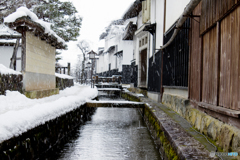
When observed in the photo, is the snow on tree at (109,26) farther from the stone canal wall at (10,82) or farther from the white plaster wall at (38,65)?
the stone canal wall at (10,82)

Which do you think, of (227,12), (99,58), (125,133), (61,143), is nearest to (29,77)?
(61,143)

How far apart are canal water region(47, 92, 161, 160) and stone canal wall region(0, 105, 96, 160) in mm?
359

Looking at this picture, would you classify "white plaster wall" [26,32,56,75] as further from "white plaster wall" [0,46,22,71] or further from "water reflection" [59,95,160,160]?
"white plaster wall" [0,46,22,71]

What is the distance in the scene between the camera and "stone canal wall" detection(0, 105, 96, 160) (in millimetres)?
3409

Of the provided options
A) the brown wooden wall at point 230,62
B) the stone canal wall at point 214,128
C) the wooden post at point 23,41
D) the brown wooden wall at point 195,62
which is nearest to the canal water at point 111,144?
the stone canal wall at point 214,128

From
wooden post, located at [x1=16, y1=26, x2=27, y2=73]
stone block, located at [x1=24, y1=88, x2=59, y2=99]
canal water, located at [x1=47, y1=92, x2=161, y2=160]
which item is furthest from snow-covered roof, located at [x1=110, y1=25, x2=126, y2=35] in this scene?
canal water, located at [x1=47, y1=92, x2=161, y2=160]

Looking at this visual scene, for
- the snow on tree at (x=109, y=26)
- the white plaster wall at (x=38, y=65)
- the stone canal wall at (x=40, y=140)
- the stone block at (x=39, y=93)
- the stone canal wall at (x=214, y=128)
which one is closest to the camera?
the stone canal wall at (x=214, y=128)

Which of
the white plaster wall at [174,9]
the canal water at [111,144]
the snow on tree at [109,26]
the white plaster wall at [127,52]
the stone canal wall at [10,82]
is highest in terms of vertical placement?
the snow on tree at [109,26]

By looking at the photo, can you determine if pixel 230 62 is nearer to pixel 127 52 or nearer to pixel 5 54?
pixel 5 54

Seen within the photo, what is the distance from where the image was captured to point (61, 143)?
6.31 metres

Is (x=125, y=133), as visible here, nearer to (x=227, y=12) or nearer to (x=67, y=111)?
(x=67, y=111)

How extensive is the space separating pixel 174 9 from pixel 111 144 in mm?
5469

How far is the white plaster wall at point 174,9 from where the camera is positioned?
7.10 m

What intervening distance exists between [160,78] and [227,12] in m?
6.75
